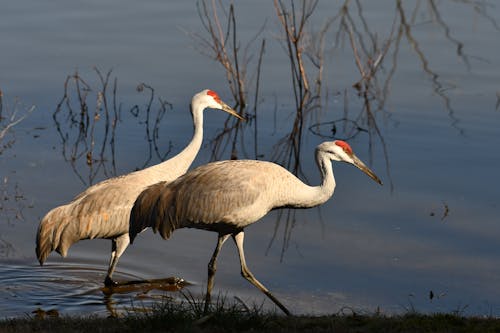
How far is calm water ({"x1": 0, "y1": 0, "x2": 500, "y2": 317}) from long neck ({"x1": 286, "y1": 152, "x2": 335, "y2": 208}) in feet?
2.32

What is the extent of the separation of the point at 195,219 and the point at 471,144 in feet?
14.4

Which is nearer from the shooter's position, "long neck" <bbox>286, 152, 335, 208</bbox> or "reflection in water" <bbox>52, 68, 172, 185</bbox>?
"long neck" <bbox>286, 152, 335, 208</bbox>

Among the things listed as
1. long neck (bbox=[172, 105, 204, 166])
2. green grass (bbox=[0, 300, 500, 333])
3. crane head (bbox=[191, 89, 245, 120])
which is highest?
crane head (bbox=[191, 89, 245, 120])

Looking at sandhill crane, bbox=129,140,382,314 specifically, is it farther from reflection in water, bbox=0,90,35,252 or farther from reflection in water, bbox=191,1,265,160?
reflection in water, bbox=191,1,265,160

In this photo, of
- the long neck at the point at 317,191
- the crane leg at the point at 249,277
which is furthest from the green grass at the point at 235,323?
the long neck at the point at 317,191

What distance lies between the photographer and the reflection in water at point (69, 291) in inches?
316

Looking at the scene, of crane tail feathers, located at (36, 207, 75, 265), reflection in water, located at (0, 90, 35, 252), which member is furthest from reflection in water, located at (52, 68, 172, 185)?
crane tail feathers, located at (36, 207, 75, 265)

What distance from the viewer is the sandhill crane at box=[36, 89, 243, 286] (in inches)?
333

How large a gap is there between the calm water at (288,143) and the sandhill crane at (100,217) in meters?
0.27

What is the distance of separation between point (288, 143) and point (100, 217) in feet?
10.9

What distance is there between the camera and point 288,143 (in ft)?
37.8

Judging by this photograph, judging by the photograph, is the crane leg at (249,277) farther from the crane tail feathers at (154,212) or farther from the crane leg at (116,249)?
the crane leg at (116,249)

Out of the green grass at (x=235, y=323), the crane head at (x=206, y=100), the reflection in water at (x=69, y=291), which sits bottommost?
the reflection in water at (x=69, y=291)

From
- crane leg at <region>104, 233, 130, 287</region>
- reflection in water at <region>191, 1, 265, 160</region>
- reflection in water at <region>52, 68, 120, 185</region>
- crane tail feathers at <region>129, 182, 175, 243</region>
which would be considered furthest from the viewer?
reflection in water at <region>191, 1, 265, 160</region>
